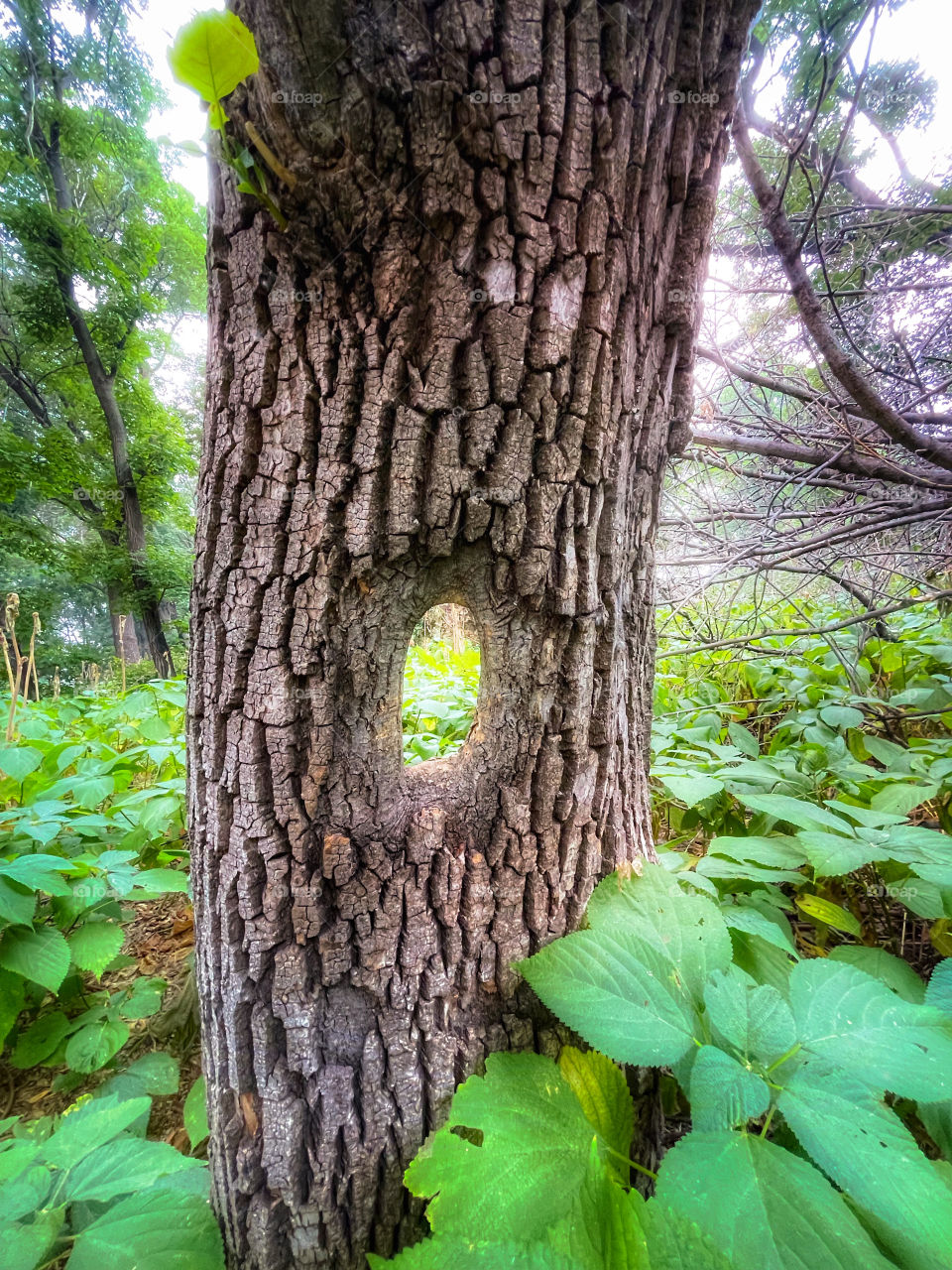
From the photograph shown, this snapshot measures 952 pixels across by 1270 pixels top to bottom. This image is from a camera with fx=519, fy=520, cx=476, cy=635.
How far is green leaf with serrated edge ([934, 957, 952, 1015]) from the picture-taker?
3.03 ft

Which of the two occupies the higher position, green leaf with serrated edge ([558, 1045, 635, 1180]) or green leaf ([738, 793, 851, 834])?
green leaf ([738, 793, 851, 834])

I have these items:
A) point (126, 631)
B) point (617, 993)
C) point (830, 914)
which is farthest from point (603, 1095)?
point (126, 631)

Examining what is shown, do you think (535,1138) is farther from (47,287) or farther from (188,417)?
(188,417)

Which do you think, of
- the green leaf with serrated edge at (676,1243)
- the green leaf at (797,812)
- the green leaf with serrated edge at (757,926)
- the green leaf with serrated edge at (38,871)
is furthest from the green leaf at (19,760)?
the green leaf at (797,812)

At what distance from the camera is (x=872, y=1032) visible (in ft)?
2.68

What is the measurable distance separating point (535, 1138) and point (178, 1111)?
1438mm

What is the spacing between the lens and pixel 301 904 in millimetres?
1018

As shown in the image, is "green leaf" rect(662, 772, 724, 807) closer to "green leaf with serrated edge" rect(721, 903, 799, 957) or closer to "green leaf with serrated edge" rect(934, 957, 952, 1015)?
"green leaf with serrated edge" rect(721, 903, 799, 957)

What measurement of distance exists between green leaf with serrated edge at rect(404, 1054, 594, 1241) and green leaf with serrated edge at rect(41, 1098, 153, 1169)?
560 millimetres

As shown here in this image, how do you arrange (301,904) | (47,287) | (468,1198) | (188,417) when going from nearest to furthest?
(468,1198), (301,904), (47,287), (188,417)

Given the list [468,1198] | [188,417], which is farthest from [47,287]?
[468,1198]

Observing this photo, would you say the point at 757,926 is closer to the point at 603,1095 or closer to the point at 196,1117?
the point at 603,1095

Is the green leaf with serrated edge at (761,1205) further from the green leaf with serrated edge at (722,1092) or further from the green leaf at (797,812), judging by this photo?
the green leaf at (797,812)

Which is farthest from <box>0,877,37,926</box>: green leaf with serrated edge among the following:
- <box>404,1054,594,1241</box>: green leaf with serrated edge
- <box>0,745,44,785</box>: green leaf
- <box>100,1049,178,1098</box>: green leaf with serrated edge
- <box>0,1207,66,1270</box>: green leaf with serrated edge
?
<box>404,1054,594,1241</box>: green leaf with serrated edge
